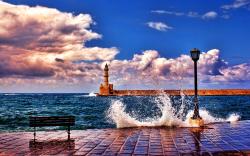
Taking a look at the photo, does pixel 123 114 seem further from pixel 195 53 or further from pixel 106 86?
pixel 106 86

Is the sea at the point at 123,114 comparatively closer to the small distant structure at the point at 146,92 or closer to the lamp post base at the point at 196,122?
the lamp post base at the point at 196,122

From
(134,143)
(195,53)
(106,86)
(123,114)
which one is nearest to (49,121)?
(134,143)

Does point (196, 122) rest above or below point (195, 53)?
below

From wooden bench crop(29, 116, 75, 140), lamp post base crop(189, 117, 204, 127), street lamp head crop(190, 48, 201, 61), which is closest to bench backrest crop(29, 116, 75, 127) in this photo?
wooden bench crop(29, 116, 75, 140)

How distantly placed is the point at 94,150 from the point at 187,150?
228cm

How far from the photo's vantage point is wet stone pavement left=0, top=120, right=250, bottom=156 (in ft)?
29.9

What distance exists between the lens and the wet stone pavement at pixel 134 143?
29.9ft

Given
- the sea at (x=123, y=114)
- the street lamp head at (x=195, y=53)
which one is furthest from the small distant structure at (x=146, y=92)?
the street lamp head at (x=195, y=53)

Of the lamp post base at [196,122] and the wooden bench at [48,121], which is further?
the lamp post base at [196,122]

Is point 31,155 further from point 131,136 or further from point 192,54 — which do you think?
point 192,54

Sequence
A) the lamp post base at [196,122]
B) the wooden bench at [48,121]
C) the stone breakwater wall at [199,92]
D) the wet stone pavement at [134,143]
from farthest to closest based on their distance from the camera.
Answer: the stone breakwater wall at [199,92] → the lamp post base at [196,122] → the wooden bench at [48,121] → the wet stone pavement at [134,143]

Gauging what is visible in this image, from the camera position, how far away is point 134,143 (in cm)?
1037

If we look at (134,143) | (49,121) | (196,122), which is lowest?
(134,143)

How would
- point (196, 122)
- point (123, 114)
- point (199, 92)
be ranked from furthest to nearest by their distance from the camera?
point (199, 92) → point (123, 114) → point (196, 122)
